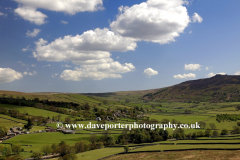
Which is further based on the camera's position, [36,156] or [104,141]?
[104,141]

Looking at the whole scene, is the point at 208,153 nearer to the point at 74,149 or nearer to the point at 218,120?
the point at 74,149

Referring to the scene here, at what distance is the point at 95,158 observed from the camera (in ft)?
231

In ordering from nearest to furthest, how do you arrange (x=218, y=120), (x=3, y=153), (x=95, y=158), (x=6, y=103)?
(x=95, y=158) < (x=3, y=153) < (x=218, y=120) < (x=6, y=103)

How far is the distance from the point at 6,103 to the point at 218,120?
189196mm

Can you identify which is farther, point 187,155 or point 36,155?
point 36,155

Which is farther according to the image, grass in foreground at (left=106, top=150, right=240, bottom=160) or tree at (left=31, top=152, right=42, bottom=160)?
tree at (left=31, top=152, right=42, bottom=160)

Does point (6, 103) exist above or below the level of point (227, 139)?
above

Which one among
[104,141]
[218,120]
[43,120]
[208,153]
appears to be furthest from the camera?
[43,120]

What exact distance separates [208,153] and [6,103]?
183025 millimetres

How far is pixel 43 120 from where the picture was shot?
14500 centimetres

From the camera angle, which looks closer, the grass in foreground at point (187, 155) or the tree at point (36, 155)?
the grass in foreground at point (187, 155)

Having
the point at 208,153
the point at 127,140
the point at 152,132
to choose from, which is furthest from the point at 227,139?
the point at 127,140

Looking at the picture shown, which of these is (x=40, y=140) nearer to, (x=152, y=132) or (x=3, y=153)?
(x=3, y=153)

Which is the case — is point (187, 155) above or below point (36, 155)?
above
